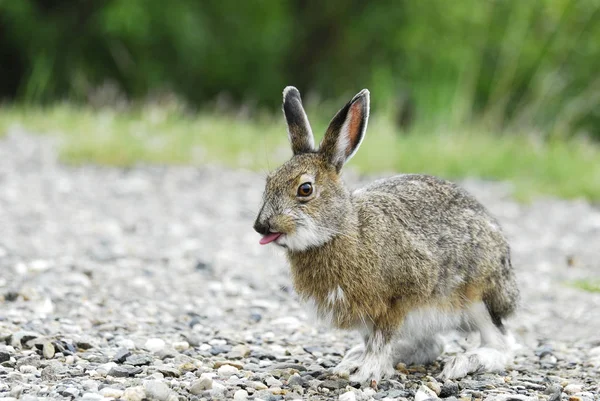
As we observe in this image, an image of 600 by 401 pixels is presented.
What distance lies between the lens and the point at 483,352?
16.6ft

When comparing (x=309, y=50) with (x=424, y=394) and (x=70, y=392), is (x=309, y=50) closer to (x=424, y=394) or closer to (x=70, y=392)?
(x=424, y=394)

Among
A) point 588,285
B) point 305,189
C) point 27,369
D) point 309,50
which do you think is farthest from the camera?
point 309,50

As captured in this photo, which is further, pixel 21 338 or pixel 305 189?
pixel 21 338

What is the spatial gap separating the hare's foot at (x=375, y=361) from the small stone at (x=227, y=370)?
599 millimetres

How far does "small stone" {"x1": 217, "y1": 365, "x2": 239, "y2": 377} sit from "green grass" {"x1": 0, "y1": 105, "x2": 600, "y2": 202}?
6917 mm

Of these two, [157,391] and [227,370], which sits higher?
[227,370]

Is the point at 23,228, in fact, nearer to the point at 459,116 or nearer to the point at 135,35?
Answer: the point at 459,116

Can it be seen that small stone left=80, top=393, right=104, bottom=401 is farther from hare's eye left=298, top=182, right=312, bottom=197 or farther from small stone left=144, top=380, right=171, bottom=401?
hare's eye left=298, top=182, right=312, bottom=197

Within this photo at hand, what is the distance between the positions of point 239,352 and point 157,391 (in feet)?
3.44

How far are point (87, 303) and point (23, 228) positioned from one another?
2493 mm

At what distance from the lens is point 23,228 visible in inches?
322

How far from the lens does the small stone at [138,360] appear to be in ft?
15.4

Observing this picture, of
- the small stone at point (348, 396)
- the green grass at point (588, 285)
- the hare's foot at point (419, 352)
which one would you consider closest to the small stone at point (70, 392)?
the small stone at point (348, 396)

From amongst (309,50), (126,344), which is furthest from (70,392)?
(309,50)
